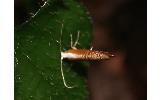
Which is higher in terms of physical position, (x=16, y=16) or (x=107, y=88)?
(x=16, y=16)

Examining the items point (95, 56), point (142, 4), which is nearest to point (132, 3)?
point (142, 4)
